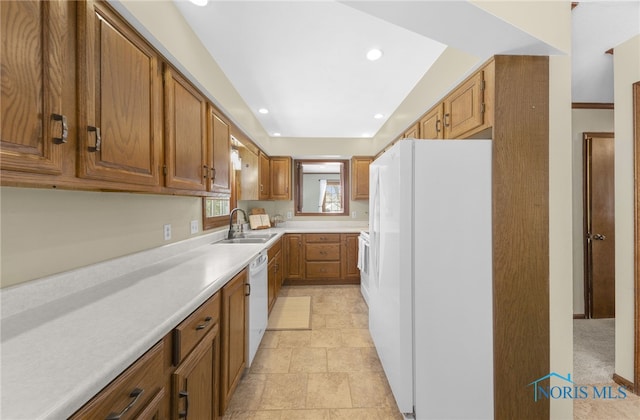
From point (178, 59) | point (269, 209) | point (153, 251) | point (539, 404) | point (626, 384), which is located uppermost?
point (178, 59)

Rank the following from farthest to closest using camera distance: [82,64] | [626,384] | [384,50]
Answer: [384,50] < [626,384] < [82,64]

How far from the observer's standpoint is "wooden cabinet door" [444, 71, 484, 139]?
1.51 metres

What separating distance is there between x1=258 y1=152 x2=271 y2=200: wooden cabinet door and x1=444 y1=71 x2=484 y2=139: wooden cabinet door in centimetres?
262

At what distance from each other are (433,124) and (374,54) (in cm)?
75

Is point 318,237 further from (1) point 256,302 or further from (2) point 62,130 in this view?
(2) point 62,130

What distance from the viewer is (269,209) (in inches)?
177

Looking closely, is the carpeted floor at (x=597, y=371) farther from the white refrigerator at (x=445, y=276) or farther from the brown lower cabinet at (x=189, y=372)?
the brown lower cabinet at (x=189, y=372)

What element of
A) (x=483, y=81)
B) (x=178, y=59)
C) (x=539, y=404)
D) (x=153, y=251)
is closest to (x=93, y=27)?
(x=178, y=59)

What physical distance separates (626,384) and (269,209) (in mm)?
4309

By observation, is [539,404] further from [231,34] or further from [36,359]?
[231,34]

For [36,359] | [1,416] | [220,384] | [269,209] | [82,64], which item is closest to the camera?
[1,416]

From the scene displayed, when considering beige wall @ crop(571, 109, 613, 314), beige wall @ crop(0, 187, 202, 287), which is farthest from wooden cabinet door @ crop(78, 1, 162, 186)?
beige wall @ crop(571, 109, 613, 314)

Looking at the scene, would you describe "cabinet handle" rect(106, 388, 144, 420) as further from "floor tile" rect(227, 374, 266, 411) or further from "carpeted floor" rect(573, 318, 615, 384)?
"carpeted floor" rect(573, 318, 615, 384)

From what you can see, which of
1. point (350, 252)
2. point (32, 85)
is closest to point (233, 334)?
point (32, 85)
